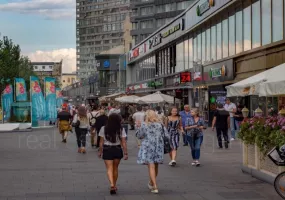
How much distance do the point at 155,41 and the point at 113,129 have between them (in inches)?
1827

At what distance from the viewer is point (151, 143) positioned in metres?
10.6

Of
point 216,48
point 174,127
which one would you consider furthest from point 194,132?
point 216,48

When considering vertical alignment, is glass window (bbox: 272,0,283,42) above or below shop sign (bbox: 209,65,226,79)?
above

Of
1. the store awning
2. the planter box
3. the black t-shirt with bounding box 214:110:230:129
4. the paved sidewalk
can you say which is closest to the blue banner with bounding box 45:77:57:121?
the black t-shirt with bounding box 214:110:230:129

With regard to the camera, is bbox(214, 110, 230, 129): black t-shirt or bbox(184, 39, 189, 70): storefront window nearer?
bbox(214, 110, 230, 129): black t-shirt

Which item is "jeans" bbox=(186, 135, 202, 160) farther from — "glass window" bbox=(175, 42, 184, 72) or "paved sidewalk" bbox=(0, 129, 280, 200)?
"glass window" bbox=(175, 42, 184, 72)

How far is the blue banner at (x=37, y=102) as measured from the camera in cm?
3703

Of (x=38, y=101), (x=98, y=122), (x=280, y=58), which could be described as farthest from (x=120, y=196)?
(x=38, y=101)

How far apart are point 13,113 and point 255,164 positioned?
35.7m

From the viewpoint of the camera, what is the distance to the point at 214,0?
32719 millimetres

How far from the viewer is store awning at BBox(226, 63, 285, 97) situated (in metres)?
10.9

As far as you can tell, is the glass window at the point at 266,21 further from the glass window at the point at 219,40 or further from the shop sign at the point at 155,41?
the shop sign at the point at 155,41

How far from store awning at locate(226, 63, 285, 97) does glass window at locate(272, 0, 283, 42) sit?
11.1 meters

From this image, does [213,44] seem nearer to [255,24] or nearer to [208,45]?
[208,45]
